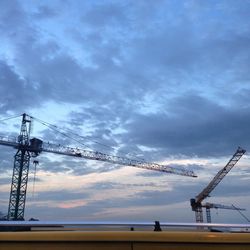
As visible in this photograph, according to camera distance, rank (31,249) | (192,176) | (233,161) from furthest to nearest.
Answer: (192,176) → (233,161) → (31,249)

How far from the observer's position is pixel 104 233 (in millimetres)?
3480

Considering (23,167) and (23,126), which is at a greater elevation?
(23,126)

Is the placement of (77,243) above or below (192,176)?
below

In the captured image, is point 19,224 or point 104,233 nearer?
point 104,233

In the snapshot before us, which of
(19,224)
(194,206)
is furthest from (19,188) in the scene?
(19,224)

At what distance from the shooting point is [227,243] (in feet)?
11.9

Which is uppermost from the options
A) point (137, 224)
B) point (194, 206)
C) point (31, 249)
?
point (194, 206)

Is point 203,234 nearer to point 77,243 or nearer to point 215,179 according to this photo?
point 77,243

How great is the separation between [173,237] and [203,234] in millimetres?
294

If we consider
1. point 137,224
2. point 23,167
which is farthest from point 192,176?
point 137,224

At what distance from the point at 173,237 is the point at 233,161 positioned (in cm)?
8706

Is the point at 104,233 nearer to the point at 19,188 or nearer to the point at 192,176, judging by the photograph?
the point at 19,188

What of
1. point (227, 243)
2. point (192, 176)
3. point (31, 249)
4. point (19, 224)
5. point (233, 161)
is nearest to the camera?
point (31, 249)

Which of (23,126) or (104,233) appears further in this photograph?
(23,126)
